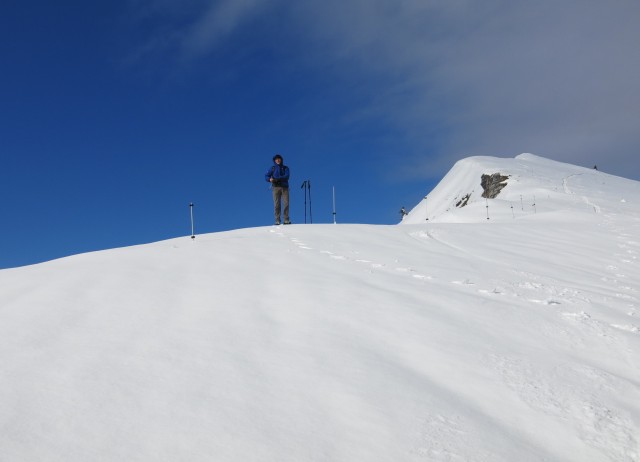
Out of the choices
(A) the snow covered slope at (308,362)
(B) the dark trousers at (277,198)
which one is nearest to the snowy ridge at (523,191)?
(B) the dark trousers at (277,198)

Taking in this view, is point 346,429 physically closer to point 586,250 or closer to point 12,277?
point 12,277

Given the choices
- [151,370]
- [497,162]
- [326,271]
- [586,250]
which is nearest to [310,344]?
[151,370]

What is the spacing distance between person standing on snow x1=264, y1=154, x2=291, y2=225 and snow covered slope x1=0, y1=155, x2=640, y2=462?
18.8 feet

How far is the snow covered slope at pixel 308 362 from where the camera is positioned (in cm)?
241

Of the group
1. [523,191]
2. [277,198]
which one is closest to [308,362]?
[277,198]

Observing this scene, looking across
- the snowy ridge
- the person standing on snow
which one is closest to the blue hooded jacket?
the person standing on snow

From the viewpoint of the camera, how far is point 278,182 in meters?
12.1

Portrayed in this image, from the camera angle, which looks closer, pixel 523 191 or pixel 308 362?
pixel 308 362

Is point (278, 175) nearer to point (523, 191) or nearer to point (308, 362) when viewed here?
A: point (308, 362)

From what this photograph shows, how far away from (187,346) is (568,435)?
94.8 inches

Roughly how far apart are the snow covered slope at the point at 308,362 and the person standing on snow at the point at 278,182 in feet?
18.8

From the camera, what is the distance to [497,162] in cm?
6050

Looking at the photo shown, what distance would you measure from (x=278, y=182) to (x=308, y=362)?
30.0 feet

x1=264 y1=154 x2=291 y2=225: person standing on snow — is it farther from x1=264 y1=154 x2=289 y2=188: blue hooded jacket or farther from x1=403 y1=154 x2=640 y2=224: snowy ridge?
x1=403 y1=154 x2=640 y2=224: snowy ridge
